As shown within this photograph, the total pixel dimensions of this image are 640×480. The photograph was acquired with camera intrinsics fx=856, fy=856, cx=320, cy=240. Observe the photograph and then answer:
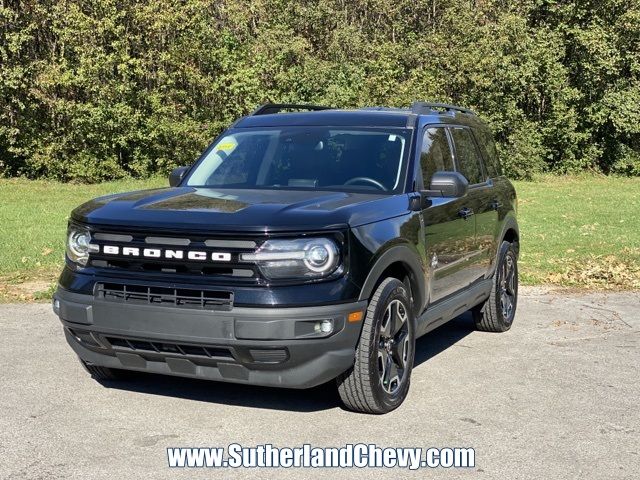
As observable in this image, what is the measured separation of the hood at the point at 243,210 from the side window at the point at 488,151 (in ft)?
7.77

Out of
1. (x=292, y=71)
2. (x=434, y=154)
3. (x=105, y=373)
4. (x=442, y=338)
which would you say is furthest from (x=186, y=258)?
(x=292, y=71)

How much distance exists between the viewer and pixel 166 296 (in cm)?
483

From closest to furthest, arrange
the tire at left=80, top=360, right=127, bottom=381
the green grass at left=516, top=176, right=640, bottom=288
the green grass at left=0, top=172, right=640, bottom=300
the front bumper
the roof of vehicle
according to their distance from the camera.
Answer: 1. the front bumper
2. the tire at left=80, top=360, right=127, bottom=381
3. the roof of vehicle
4. the green grass at left=0, top=172, right=640, bottom=300
5. the green grass at left=516, top=176, right=640, bottom=288

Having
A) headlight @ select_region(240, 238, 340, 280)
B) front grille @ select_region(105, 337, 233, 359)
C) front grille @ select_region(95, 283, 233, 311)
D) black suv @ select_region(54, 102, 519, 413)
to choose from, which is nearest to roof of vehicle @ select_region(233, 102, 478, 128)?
black suv @ select_region(54, 102, 519, 413)

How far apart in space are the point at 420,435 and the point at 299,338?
922mm

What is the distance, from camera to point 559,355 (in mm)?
6938

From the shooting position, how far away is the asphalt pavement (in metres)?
4.43

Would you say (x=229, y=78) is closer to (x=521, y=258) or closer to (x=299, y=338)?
(x=521, y=258)

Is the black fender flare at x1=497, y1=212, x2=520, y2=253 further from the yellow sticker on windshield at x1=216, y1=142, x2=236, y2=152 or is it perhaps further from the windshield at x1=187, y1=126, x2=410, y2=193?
the yellow sticker on windshield at x1=216, y1=142, x2=236, y2=152

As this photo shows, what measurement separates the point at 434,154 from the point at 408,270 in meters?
1.25

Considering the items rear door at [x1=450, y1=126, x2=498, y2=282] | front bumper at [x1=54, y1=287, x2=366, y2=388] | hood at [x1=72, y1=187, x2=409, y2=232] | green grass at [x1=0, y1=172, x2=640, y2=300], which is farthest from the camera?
green grass at [x1=0, y1=172, x2=640, y2=300]

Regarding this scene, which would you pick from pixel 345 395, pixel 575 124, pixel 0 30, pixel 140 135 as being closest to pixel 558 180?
pixel 575 124

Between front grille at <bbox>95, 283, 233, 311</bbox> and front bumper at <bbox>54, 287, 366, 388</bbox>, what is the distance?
0.05m

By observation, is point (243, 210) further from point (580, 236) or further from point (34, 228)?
point (580, 236)
